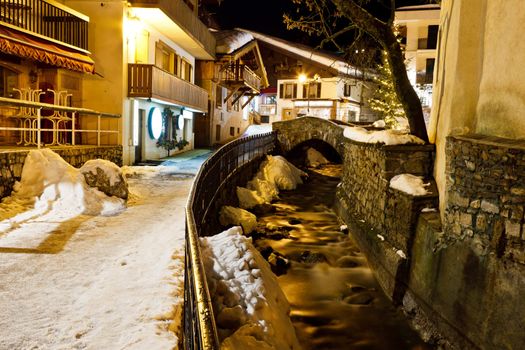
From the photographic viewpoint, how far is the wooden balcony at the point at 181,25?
15.6m

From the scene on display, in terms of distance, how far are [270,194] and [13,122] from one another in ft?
34.5

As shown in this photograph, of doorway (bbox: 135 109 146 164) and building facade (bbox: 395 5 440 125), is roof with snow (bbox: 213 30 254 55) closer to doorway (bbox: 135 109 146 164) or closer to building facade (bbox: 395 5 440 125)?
doorway (bbox: 135 109 146 164)

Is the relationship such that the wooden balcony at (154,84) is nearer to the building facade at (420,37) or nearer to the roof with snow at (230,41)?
the roof with snow at (230,41)

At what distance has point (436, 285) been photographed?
727 centimetres

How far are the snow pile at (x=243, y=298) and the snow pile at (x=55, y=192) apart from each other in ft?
11.1

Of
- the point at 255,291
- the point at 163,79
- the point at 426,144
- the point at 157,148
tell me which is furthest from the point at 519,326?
the point at 157,148

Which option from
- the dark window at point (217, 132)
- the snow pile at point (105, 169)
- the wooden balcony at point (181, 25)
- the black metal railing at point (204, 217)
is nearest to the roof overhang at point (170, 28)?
the wooden balcony at point (181, 25)

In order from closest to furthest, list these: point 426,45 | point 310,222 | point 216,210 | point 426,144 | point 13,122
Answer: point 426,144 → point 216,210 → point 13,122 → point 310,222 → point 426,45

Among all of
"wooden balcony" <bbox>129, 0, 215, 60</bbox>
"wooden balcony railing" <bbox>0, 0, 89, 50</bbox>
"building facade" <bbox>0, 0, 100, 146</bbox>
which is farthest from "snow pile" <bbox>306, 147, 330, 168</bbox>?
"wooden balcony railing" <bbox>0, 0, 89, 50</bbox>

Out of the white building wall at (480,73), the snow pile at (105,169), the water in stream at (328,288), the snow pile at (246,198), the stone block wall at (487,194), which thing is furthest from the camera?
the snow pile at (246,198)

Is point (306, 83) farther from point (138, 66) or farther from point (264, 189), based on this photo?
point (138, 66)

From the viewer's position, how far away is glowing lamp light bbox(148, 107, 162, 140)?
1881 centimetres

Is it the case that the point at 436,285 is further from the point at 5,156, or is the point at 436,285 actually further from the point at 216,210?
the point at 5,156

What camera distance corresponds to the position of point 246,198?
16625 mm
